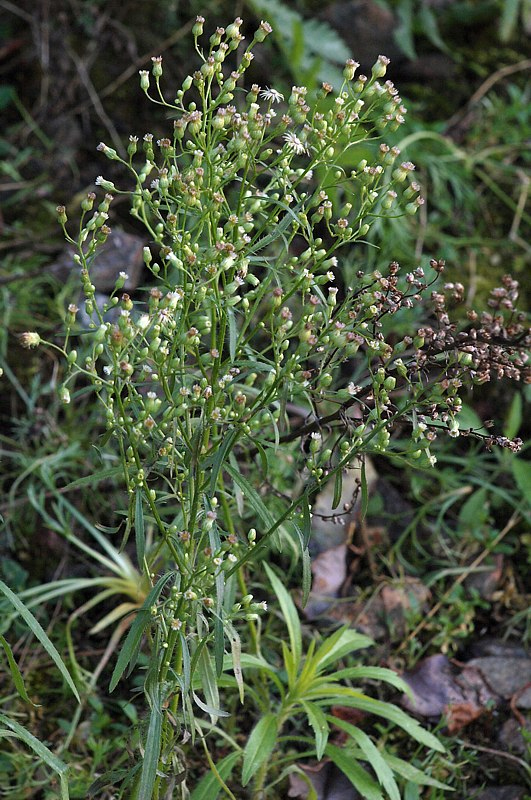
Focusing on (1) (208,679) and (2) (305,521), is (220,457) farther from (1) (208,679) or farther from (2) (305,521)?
(1) (208,679)

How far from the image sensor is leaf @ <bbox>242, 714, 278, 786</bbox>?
1.94 metres

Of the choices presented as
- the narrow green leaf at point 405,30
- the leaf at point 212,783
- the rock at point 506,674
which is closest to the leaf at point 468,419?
the rock at point 506,674

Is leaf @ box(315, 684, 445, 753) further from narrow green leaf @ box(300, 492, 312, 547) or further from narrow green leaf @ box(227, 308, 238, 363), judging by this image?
narrow green leaf @ box(227, 308, 238, 363)

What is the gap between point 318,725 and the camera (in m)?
1.98

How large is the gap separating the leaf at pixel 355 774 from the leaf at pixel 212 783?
0.23 m

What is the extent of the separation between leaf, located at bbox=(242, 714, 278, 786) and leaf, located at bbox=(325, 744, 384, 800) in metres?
0.16

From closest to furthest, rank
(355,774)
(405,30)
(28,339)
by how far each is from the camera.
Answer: (28,339), (355,774), (405,30)

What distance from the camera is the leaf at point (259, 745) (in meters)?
1.94

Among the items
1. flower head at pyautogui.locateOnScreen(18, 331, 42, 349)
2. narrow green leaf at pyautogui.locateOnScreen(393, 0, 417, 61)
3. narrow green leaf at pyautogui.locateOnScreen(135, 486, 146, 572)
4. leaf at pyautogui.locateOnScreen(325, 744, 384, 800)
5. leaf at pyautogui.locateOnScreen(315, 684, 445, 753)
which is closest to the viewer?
flower head at pyautogui.locateOnScreen(18, 331, 42, 349)

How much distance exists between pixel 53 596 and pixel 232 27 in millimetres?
1731

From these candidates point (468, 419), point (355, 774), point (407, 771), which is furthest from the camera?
point (468, 419)

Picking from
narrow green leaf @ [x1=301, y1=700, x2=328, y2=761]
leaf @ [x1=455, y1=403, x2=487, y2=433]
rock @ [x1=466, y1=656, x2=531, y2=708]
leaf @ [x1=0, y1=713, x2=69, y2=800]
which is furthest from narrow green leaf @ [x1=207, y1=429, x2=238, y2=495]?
leaf @ [x1=455, y1=403, x2=487, y2=433]

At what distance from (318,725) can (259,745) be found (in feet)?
0.48

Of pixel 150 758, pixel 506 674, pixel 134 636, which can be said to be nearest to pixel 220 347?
pixel 134 636
